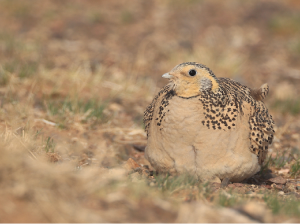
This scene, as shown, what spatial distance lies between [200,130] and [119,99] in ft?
11.7

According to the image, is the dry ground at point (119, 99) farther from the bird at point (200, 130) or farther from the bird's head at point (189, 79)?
the bird's head at point (189, 79)

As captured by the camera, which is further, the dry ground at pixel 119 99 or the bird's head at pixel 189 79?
the bird's head at pixel 189 79

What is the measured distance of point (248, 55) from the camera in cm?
1117

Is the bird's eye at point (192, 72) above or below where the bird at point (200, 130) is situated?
above

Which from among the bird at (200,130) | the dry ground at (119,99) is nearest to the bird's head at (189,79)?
the bird at (200,130)

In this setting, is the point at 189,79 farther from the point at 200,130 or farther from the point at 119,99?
the point at 119,99

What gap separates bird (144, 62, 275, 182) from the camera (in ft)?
14.4

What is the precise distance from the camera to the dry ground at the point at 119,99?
3.34 metres

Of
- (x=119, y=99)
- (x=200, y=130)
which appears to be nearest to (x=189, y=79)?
(x=200, y=130)

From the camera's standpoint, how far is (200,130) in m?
4.40

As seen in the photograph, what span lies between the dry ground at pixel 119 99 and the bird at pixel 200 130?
0.73 feet

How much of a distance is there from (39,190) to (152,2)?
11089 millimetres

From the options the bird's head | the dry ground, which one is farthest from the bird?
the dry ground

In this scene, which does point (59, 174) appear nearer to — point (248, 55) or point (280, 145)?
point (280, 145)
